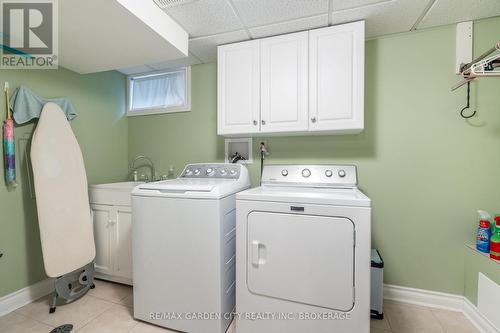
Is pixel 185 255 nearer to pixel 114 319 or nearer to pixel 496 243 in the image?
pixel 114 319

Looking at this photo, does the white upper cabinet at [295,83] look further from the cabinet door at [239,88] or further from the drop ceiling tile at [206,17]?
the drop ceiling tile at [206,17]

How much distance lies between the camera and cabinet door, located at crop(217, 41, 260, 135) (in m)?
1.90

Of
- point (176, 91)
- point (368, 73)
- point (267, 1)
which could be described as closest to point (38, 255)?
point (176, 91)

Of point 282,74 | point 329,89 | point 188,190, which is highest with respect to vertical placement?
point 282,74

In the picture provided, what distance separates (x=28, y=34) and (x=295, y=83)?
201cm

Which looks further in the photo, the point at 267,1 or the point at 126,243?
the point at 126,243

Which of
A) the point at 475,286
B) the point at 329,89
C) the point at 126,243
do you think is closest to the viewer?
the point at 475,286

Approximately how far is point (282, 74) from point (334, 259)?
1429 millimetres

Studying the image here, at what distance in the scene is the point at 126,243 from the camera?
2006 millimetres

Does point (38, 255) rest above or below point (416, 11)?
below

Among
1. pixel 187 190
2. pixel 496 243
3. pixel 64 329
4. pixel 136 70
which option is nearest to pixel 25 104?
pixel 136 70

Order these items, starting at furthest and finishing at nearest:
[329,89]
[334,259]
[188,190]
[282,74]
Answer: [282,74], [329,89], [188,190], [334,259]

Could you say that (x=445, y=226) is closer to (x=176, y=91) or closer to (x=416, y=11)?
(x=416, y=11)

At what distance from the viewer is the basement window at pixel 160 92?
2.52 m
